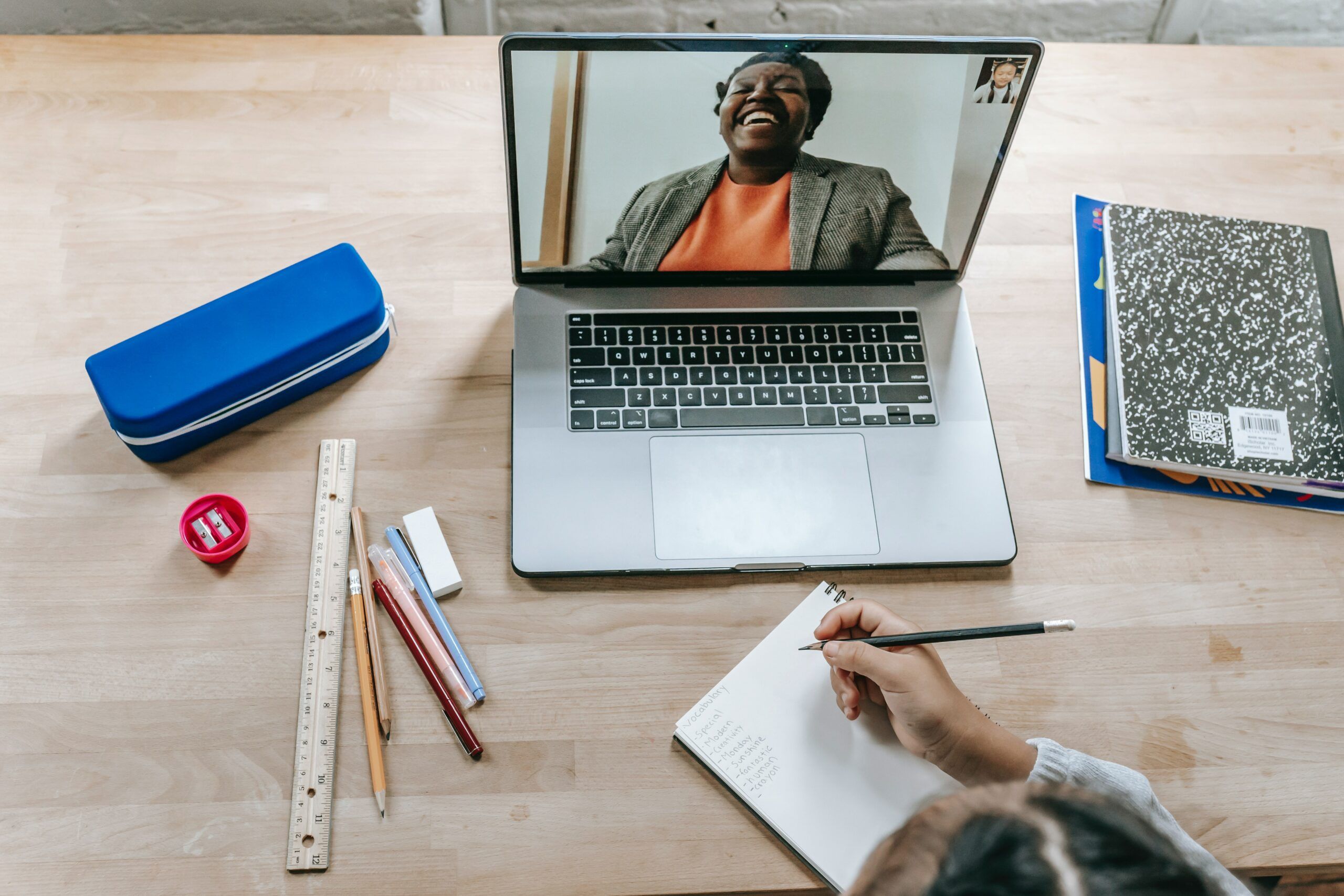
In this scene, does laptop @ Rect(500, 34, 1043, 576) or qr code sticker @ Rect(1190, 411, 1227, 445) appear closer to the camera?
laptop @ Rect(500, 34, 1043, 576)

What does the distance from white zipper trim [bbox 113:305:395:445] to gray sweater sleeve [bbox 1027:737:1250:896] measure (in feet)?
2.10

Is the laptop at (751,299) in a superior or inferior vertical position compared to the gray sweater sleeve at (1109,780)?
superior

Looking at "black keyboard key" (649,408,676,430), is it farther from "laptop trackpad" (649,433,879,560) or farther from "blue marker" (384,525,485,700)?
"blue marker" (384,525,485,700)

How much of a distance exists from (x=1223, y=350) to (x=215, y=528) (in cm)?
92

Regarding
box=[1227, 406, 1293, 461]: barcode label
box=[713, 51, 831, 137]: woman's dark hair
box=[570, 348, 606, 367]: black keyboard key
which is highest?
box=[713, 51, 831, 137]: woman's dark hair

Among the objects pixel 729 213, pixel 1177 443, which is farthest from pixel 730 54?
pixel 1177 443

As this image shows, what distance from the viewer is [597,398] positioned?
77 cm

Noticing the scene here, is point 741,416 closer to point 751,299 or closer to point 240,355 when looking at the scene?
point 751,299

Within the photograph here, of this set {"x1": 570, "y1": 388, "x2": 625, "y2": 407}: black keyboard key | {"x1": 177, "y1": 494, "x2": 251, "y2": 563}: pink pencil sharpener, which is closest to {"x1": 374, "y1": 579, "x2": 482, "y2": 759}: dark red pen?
{"x1": 177, "y1": 494, "x2": 251, "y2": 563}: pink pencil sharpener

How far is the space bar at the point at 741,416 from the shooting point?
77 cm

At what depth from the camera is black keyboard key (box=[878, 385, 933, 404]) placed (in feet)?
2.59

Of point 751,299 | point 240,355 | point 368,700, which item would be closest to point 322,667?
point 368,700

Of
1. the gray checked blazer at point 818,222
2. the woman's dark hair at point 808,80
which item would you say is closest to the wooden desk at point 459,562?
the gray checked blazer at point 818,222

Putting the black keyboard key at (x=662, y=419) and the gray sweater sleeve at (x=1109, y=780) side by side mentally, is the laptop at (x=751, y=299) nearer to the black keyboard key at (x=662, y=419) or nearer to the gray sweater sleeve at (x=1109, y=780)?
the black keyboard key at (x=662, y=419)
